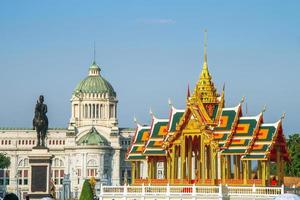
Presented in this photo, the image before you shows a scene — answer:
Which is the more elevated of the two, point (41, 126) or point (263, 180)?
point (41, 126)

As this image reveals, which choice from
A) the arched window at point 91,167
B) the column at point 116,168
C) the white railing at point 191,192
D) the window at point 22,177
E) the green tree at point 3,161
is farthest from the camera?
the window at point 22,177

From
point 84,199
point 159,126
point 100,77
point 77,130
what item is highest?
point 100,77

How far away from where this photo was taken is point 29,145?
176m

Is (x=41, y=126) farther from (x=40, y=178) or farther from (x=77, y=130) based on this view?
(x=77, y=130)

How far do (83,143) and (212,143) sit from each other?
120 meters

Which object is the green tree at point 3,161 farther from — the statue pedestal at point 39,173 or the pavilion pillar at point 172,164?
the pavilion pillar at point 172,164

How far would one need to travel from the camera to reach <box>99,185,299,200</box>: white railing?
160 ft

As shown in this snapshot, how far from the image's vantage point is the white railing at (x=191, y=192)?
48844mm

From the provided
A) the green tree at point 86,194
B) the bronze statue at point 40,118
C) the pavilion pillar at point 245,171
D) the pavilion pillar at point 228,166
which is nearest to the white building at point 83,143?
the bronze statue at point 40,118

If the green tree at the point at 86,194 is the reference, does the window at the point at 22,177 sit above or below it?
above

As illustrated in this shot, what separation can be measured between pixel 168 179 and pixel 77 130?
12208 cm

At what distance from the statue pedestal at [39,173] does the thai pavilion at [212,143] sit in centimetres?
772

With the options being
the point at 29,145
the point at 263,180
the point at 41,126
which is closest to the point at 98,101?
the point at 29,145

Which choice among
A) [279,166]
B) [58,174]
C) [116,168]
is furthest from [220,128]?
[58,174]
